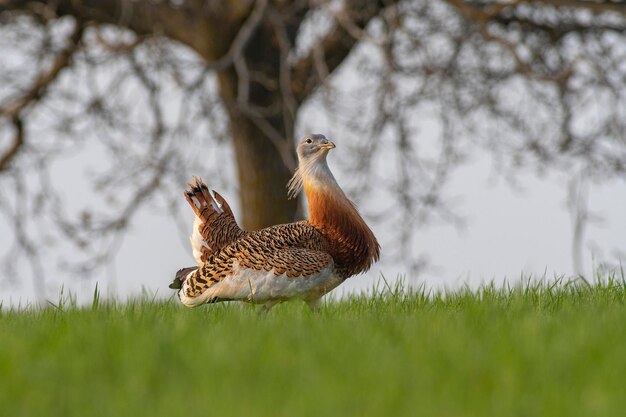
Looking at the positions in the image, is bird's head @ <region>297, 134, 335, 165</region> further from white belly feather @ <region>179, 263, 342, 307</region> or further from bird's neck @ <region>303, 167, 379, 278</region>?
white belly feather @ <region>179, 263, 342, 307</region>

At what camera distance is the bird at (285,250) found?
5.17m

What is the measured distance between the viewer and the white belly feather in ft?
16.9

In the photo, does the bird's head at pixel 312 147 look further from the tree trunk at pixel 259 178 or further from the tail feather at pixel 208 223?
the tree trunk at pixel 259 178

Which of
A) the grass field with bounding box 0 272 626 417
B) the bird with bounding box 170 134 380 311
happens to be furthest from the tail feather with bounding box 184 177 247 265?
the grass field with bounding box 0 272 626 417

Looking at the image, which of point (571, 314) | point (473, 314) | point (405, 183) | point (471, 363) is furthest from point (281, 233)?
point (405, 183)

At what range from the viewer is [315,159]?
5.69 metres

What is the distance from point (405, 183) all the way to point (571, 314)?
A: 3.86m

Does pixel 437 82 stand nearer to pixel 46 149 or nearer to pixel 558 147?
pixel 558 147

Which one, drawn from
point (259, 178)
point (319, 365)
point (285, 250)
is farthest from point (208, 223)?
point (259, 178)

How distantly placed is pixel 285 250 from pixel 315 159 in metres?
0.71

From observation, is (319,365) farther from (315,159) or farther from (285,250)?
(315,159)

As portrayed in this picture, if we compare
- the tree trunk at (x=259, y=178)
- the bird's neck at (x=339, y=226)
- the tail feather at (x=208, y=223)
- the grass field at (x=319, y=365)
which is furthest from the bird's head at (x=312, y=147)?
the tree trunk at (x=259, y=178)

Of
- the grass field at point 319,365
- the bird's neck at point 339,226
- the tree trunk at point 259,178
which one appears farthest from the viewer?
the tree trunk at point 259,178

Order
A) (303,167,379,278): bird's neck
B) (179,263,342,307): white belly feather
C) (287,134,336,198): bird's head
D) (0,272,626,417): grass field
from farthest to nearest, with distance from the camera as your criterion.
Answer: (287,134,336,198): bird's head → (303,167,379,278): bird's neck → (179,263,342,307): white belly feather → (0,272,626,417): grass field
